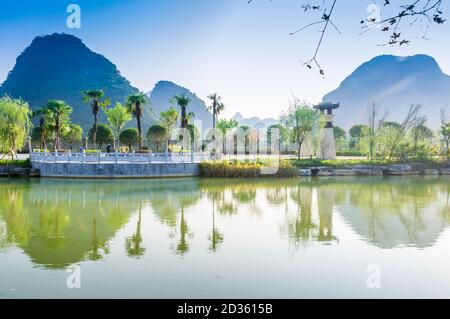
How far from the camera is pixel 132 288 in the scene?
8.39 metres

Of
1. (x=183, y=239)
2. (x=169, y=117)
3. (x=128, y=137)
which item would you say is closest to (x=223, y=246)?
(x=183, y=239)

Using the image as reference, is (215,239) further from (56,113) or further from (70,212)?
(56,113)

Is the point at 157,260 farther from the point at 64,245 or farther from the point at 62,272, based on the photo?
the point at 64,245

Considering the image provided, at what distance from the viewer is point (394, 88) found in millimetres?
183625

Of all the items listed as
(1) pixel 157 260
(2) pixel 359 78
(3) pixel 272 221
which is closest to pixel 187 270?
(1) pixel 157 260

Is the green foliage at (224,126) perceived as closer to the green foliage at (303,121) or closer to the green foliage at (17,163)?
the green foliage at (303,121)

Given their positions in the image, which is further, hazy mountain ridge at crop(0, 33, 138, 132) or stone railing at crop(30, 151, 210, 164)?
hazy mountain ridge at crop(0, 33, 138, 132)

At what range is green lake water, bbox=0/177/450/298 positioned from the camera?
339 inches

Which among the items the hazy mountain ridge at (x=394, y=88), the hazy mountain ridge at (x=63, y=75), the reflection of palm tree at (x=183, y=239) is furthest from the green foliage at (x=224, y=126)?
the hazy mountain ridge at (x=394, y=88)

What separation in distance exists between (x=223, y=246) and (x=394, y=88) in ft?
614

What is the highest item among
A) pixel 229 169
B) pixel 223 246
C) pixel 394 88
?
pixel 394 88

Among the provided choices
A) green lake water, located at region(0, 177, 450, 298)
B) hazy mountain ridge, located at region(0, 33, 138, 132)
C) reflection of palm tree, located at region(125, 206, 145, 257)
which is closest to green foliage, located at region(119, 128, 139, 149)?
green lake water, located at region(0, 177, 450, 298)

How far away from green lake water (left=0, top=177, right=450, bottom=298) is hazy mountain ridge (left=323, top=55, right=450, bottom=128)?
159717mm

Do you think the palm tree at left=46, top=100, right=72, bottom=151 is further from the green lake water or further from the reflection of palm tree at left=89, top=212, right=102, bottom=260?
the reflection of palm tree at left=89, top=212, right=102, bottom=260
